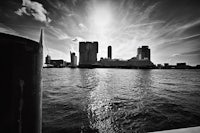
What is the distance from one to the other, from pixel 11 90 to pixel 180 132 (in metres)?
1.66

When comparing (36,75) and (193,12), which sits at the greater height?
(193,12)

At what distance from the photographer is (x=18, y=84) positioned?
412 mm

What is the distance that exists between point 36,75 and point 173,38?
1071cm

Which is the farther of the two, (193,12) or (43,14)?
(193,12)

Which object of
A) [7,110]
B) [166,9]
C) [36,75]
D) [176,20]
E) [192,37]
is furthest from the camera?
[192,37]

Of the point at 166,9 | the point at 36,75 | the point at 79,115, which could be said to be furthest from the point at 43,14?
the point at 166,9

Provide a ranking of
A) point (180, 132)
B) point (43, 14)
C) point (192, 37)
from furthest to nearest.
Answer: point (192, 37) → point (43, 14) → point (180, 132)

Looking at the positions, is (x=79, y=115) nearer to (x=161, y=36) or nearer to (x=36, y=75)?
(x=36, y=75)

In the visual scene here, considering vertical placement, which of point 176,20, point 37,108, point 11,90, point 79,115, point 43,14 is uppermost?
point 176,20

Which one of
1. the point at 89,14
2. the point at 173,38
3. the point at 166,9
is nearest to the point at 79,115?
the point at 89,14

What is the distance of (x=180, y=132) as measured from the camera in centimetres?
119

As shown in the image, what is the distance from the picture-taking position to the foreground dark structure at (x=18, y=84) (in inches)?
14.7

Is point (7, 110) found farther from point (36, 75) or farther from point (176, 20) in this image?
point (176, 20)

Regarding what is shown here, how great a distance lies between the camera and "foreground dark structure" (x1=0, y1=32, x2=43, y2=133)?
1.23 feet
